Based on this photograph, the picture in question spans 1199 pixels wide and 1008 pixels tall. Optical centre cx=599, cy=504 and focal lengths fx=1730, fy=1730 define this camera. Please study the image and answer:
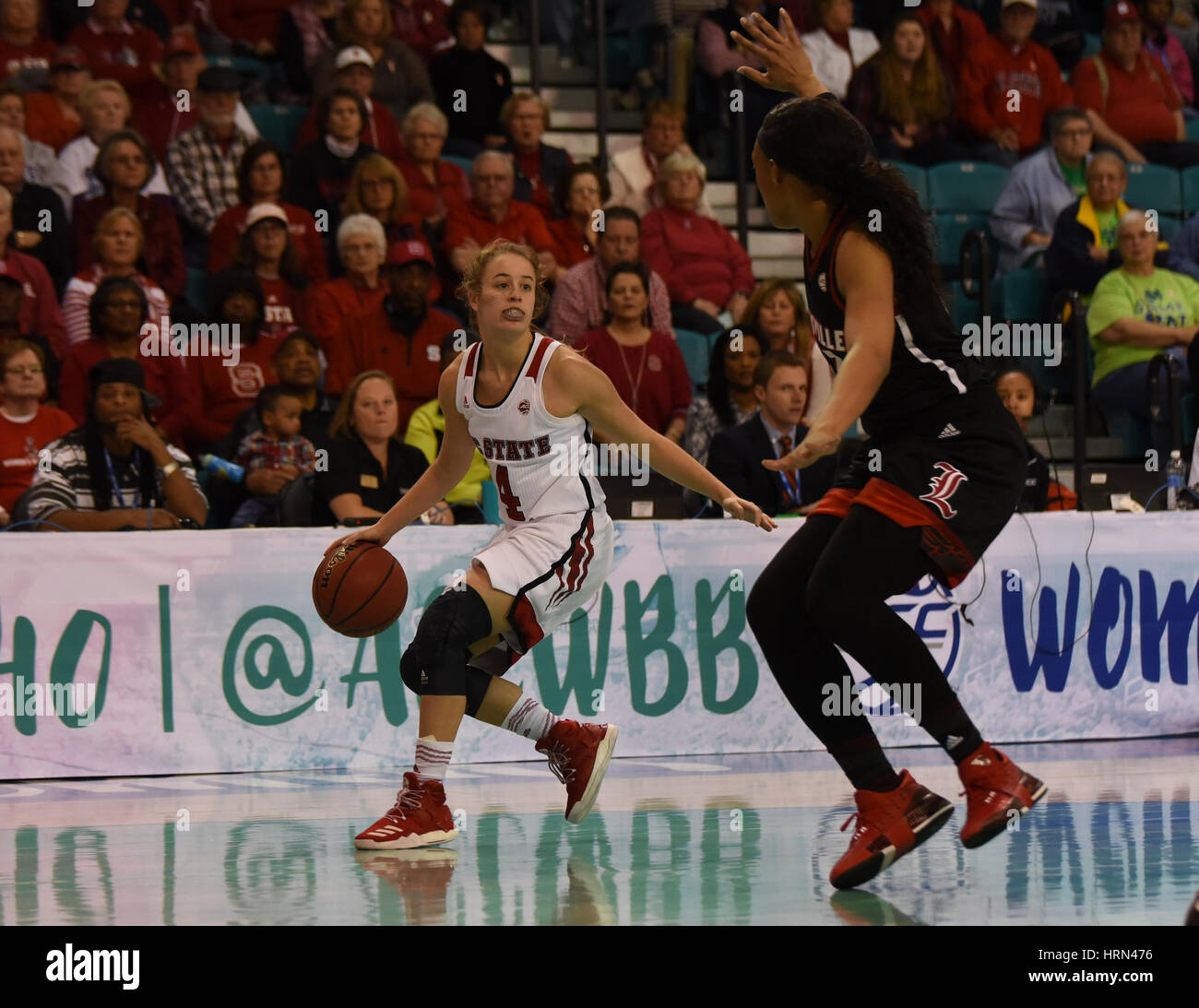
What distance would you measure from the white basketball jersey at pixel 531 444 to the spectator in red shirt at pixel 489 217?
14.5 feet

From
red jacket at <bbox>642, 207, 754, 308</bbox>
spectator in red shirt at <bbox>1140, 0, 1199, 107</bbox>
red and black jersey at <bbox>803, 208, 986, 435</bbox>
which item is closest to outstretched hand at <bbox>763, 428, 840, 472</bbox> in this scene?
red and black jersey at <bbox>803, 208, 986, 435</bbox>

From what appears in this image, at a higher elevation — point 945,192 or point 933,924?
point 945,192

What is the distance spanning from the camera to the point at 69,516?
7.27 meters

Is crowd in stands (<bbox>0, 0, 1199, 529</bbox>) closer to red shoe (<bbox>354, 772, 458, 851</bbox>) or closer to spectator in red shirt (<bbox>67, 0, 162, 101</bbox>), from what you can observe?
spectator in red shirt (<bbox>67, 0, 162, 101</bbox>)

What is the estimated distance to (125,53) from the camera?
10.4 meters

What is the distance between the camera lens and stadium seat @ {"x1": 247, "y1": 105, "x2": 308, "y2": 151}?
1059cm

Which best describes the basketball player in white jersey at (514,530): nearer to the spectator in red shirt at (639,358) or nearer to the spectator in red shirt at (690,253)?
the spectator in red shirt at (639,358)

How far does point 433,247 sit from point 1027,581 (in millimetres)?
3997

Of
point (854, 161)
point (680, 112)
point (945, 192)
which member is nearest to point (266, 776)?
point (854, 161)

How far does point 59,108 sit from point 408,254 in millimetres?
2468

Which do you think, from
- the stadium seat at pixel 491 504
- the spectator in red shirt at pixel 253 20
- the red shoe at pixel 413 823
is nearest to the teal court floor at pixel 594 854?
the red shoe at pixel 413 823

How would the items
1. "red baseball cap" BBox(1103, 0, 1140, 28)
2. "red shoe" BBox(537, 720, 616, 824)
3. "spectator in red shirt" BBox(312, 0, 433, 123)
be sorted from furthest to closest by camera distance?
"red baseball cap" BBox(1103, 0, 1140, 28) → "spectator in red shirt" BBox(312, 0, 433, 123) → "red shoe" BBox(537, 720, 616, 824)

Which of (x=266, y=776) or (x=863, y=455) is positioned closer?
(x=863, y=455)
